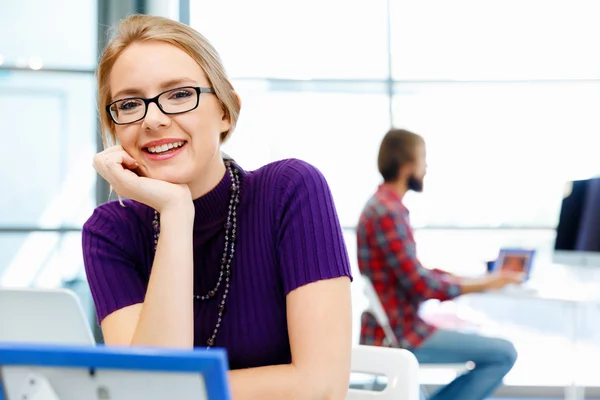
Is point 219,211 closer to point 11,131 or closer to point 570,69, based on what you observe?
point 11,131

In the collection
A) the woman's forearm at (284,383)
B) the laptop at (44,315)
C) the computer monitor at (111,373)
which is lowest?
the laptop at (44,315)

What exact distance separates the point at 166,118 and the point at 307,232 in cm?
35

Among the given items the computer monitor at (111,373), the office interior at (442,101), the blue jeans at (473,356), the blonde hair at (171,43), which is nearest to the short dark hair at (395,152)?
the blue jeans at (473,356)

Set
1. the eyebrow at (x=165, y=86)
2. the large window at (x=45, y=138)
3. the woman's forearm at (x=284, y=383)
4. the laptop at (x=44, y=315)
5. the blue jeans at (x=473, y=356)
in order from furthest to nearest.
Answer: the large window at (x=45, y=138)
the blue jeans at (x=473, y=356)
the laptop at (x=44, y=315)
the eyebrow at (x=165, y=86)
the woman's forearm at (x=284, y=383)

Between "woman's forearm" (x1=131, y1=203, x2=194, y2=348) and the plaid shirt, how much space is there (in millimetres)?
1688

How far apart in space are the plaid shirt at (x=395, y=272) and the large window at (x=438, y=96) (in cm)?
143

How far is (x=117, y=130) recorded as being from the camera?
1449 millimetres

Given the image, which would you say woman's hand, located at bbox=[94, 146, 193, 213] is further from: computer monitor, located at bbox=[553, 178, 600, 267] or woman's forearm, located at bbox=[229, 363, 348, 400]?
computer monitor, located at bbox=[553, 178, 600, 267]

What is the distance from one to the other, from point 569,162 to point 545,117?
315 mm

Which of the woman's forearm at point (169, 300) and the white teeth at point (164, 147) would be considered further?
the white teeth at point (164, 147)

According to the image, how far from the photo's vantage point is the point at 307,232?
1.38 m

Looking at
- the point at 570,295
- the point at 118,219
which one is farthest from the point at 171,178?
the point at 570,295

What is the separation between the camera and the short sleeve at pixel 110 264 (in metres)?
1.42

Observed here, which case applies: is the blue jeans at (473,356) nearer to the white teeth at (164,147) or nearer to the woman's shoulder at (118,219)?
the woman's shoulder at (118,219)
